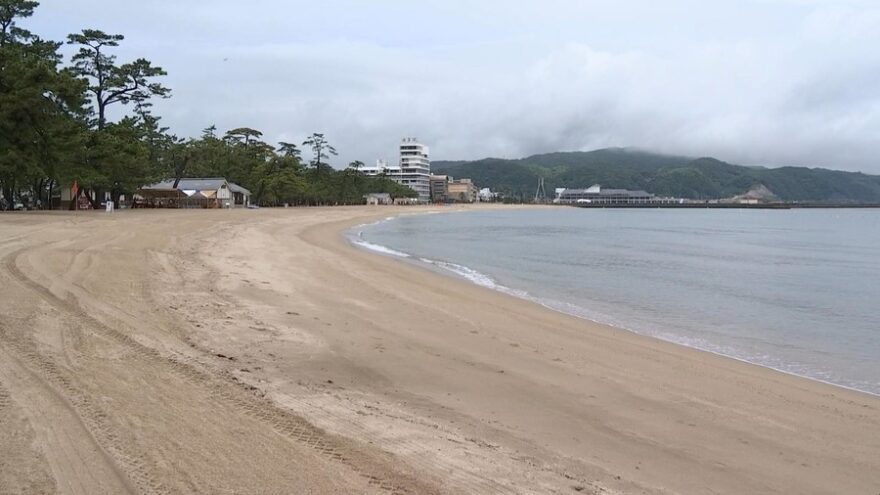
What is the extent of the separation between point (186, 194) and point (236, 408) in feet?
224

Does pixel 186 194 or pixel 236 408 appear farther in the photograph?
pixel 186 194

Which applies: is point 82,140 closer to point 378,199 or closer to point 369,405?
point 369,405

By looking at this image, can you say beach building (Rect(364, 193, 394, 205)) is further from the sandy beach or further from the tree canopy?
the sandy beach

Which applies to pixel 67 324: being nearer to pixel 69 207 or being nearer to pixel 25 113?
pixel 25 113

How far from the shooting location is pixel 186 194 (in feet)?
222

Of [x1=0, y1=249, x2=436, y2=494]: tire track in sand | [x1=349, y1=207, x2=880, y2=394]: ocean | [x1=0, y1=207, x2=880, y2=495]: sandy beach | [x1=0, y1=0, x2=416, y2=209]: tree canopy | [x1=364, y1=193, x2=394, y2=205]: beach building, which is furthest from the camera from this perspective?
[x1=364, y1=193, x2=394, y2=205]: beach building

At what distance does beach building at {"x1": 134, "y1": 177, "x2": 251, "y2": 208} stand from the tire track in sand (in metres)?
63.9

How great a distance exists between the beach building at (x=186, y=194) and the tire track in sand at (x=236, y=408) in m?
63.9

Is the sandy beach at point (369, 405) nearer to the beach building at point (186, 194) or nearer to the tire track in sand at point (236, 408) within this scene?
the tire track in sand at point (236, 408)

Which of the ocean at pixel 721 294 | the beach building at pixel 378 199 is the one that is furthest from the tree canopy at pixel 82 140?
the beach building at pixel 378 199

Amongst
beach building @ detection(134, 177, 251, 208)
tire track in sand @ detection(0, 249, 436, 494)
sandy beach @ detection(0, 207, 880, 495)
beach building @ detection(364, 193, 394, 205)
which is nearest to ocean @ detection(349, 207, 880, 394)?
sandy beach @ detection(0, 207, 880, 495)

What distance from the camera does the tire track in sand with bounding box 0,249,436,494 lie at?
13.0 ft

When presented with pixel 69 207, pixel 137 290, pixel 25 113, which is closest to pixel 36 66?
pixel 25 113

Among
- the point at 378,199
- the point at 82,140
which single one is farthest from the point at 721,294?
the point at 378,199
